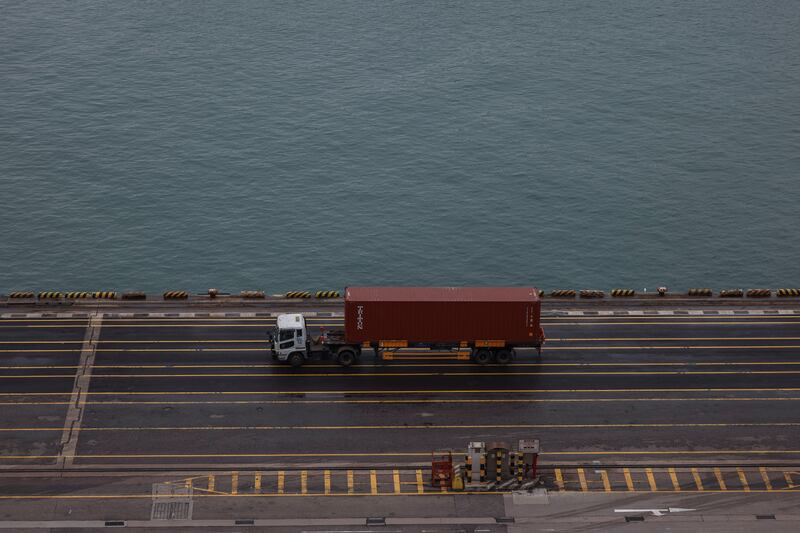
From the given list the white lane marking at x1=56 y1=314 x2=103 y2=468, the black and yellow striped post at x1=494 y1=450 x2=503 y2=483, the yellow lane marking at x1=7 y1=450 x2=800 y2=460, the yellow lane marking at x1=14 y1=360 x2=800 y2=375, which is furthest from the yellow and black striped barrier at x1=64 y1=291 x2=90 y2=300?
the black and yellow striped post at x1=494 y1=450 x2=503 y2=483

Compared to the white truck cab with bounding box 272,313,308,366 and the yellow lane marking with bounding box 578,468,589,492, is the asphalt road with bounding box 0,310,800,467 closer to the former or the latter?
the white truck cab with bounding box 272,313,308,366

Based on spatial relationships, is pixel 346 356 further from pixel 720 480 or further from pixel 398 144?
pixel 398 144

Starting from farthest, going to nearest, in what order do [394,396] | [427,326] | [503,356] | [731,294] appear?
[731,294]
[503,356]
[427,326]
[394,396]

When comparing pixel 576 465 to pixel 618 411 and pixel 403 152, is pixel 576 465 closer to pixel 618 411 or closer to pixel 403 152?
pixel 618 411

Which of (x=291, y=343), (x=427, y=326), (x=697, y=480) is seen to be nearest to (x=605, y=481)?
(x=697, y=480)

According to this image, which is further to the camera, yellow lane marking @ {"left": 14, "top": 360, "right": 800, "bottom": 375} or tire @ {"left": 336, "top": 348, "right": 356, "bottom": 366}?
yellow lane marking @ {"left": 14, "top": 360, "right": 800, "bottom": 375}

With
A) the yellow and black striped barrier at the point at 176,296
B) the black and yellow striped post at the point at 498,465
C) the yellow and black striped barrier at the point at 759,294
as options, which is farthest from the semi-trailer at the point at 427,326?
the yellow and black striped barrier at the point at 759,294

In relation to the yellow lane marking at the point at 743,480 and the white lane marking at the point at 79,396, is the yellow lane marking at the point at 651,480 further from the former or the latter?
the white lane marking at the point at 79,396
